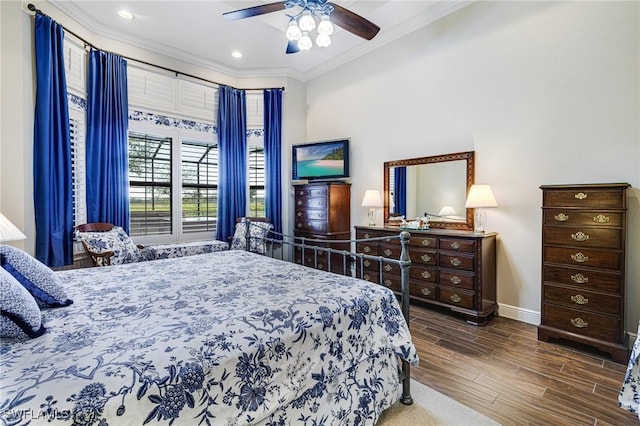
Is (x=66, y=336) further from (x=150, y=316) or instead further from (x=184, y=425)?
(x=184, y=425)

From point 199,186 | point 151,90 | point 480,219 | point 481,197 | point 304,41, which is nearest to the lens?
point 304,41

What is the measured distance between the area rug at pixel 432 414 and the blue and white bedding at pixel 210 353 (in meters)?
0.12

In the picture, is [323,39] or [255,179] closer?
[323,39]

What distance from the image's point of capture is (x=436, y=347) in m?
2.60

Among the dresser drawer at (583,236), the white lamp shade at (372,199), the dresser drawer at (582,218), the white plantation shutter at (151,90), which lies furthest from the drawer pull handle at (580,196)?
the white plantation shutter at (151,90)

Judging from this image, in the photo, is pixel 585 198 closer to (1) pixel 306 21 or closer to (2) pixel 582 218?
(2) pixel 582 218

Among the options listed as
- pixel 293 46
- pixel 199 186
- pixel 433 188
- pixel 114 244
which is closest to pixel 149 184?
pixel 199 186

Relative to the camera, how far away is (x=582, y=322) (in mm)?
2492

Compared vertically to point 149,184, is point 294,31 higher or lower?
higher

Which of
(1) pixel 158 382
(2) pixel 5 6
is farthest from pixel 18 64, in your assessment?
(1) pixel 158 382

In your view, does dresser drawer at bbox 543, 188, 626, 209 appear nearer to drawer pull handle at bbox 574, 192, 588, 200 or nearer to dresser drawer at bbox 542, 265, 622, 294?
drawer pull handle at bbox 574, 192, 588, 200

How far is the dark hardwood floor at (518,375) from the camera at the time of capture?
1.79 metres

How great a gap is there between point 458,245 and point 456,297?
0.53 m

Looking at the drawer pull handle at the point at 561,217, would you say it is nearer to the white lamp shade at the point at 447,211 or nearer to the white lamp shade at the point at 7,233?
the white lamp shade at the point at 447,211
